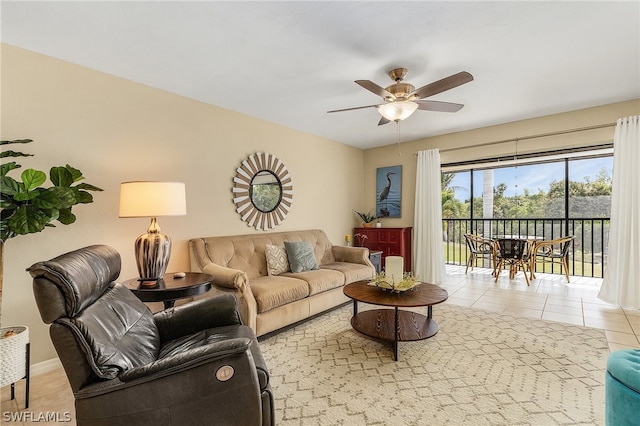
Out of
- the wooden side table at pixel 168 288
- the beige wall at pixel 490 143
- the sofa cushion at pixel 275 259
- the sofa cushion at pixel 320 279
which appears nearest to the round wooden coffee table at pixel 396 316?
the sofa cushion at pixel 320 279

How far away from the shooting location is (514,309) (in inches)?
144

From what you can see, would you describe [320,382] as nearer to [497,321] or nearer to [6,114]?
[497,321]

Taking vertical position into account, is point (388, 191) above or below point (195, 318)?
above

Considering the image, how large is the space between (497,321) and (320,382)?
87.8 inches

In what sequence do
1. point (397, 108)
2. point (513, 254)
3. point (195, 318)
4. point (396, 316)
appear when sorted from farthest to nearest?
1. point (513, 254)
2. point (397, 108)
3. point (396, 316)
4. point (195, 318)

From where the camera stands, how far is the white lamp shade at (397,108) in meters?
2.61

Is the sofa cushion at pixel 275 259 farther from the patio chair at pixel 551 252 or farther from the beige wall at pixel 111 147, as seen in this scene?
the patio chair at pixel 551 252

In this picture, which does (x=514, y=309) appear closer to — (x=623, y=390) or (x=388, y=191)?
(x=623, y=390)

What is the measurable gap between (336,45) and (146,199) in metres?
1.90

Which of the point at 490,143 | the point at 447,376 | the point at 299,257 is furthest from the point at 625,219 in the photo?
the point at 299,257

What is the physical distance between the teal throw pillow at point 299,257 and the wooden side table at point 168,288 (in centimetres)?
125

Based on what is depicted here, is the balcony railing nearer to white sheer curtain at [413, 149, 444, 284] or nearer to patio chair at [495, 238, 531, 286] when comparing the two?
patio chair at [495, 238, 531, 286]

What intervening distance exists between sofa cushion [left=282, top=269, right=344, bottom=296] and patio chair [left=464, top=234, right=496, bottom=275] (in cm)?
307

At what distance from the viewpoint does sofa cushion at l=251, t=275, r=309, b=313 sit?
276 cm
